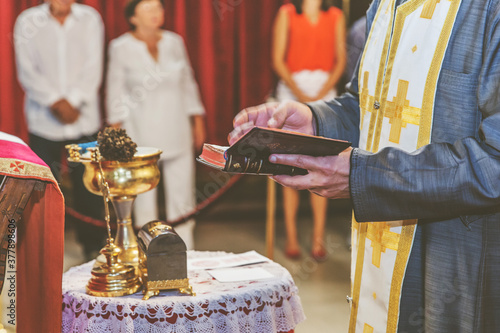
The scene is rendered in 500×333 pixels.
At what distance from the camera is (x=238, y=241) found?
Result: 4.97m

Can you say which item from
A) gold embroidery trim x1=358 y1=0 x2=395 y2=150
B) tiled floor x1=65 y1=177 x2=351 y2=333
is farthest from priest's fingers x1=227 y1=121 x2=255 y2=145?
tiled floor x1=65 y1=177 x2=351 y2=333

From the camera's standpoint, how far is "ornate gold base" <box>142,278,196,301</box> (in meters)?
1.83

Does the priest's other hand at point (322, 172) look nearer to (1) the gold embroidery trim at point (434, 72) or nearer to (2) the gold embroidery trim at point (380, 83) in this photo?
(1) the gold embroidery trim at point (434, 72)

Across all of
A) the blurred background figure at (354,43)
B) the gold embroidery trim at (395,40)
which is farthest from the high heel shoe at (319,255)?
the gold embroidery trim at (395,40)

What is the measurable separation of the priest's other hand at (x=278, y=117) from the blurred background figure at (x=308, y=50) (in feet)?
8.46

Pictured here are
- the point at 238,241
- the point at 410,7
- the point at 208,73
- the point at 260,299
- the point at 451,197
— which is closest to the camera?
the point at 451,197

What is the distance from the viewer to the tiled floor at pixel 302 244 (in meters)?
Result: 3.56

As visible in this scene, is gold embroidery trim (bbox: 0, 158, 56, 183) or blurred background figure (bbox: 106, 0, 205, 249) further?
blurred background figure (bbox: 106, 0, 205, 249)

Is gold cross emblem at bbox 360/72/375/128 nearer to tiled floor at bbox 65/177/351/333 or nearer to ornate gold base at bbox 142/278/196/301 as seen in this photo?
ornate gold base at bbox 142/278/196/301

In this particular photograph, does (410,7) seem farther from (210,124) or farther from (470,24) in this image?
(210,124)

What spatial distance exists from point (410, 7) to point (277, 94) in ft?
9.00

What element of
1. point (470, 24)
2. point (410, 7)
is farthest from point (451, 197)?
point (410, 7)

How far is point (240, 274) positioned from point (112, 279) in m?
0.44

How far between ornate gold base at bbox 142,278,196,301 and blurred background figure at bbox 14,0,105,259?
2.33 meters
